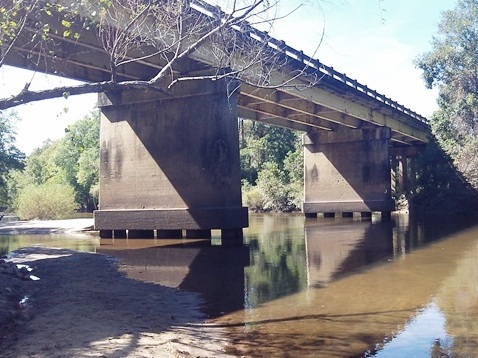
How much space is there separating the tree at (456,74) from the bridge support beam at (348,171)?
10495mm

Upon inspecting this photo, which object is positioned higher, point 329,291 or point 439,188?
point 439,188

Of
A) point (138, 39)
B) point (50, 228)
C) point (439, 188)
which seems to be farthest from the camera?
point (439, 188)

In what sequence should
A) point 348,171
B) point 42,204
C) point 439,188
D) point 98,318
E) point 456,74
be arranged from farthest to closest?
point 456,74
point 439,188
point 42,204
point 348,171
point 98,318

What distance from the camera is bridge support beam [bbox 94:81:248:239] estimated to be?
19.7 metres

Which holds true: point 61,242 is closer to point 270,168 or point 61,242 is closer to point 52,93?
point 52,93

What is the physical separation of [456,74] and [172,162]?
35.3 meters

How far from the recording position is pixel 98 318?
25.3 ft

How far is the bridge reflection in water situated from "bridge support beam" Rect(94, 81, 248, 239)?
143 centimetres

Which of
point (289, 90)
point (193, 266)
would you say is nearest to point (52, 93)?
point (193, 266)

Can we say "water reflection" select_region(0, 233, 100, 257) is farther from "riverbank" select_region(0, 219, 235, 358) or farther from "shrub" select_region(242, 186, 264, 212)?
"shrub" select_region(242, 186, 264, 212)

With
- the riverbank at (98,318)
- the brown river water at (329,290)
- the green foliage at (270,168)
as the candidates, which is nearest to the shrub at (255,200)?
the green foliage at (270,168)

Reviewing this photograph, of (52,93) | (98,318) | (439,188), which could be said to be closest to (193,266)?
(98,318)

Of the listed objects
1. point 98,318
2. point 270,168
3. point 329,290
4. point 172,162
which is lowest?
point 329,290

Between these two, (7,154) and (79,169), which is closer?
(7,154)
